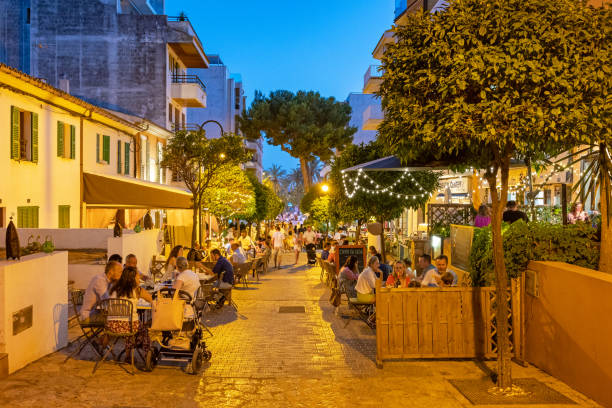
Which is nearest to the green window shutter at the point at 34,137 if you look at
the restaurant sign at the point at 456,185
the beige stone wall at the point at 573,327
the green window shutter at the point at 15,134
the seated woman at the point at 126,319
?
the green window shutter at the point at 15,134

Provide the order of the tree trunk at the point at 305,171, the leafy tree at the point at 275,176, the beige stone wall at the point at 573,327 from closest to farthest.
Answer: the beige stone wall at the point at 573,327
the tree trunk at the point at 305,171
the leafy tree at the point at 275,176

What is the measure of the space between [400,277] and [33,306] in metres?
6.80

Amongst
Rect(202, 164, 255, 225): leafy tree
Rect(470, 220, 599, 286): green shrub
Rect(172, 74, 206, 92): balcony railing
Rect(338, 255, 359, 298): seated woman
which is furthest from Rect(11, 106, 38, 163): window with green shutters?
Rect(172, 74, 206, 92): balcony railing

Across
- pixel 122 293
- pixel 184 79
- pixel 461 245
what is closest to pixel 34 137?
pixel 122 293

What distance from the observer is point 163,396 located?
6.97 meters

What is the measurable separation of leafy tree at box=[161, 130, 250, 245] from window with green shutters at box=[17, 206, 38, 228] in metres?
7.08

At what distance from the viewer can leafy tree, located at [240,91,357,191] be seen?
47.9 metres

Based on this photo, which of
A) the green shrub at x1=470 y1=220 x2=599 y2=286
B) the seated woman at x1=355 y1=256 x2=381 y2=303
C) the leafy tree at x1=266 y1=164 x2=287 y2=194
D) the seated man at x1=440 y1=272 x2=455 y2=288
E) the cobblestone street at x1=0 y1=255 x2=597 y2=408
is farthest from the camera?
the leafy tree at x1=266 y1=164 x2=287 y2=194

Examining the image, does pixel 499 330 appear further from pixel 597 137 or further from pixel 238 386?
pixel 238 386

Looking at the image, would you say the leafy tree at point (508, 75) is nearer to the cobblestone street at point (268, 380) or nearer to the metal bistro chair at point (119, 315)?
the cobblestone street at point (268, 380)

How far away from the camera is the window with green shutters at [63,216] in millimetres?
18625

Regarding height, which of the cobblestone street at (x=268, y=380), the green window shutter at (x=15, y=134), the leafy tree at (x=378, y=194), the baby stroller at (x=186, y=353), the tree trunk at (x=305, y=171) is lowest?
the cobblestone street at (x=268, y=380)

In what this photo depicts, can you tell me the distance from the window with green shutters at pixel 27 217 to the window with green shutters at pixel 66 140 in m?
2.29

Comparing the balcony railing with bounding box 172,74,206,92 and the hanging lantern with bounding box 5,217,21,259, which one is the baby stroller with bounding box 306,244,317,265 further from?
the hanging lantern with bounding box 5,217,21,259
